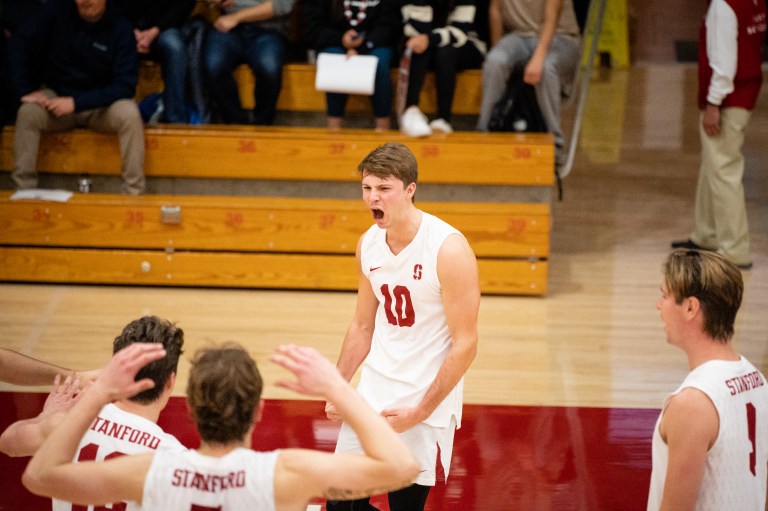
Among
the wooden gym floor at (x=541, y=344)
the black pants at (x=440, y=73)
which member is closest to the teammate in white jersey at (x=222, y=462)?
the wooden gym floor at (x=541, y=344)

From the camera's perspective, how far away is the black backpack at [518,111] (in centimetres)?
691

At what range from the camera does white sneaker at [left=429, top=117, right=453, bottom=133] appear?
6855 mm

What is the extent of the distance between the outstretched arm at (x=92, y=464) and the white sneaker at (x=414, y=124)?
15.5ft

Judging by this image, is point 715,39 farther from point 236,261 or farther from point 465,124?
point 236,261

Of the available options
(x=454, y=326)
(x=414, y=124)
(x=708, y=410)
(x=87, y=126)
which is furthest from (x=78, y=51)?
(x=708, y=410)

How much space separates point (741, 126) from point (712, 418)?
4.82 meters

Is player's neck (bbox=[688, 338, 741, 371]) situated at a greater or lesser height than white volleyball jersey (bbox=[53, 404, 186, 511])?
greater

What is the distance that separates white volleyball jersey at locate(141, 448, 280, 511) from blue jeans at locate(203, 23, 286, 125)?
5067 millimetres

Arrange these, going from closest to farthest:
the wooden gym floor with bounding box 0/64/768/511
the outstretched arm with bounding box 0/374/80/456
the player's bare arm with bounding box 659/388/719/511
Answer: the player's bare arm with bounding box 659/388/719/511, the outstretched arm with bounding box 0/374/80/456, the wooden gym floor with bounding box 0/64/768/511

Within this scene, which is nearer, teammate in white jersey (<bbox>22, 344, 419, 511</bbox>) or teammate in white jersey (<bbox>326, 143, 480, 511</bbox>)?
teammate in white jersey (<bbox>22, 344, 419, 511</bbox>)

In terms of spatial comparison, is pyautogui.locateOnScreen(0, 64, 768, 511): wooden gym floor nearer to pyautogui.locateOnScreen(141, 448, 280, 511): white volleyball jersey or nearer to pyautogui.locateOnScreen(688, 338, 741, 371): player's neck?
pyautogui.locateOnScreen(141, 448, 280, 511): white volleyball jersey

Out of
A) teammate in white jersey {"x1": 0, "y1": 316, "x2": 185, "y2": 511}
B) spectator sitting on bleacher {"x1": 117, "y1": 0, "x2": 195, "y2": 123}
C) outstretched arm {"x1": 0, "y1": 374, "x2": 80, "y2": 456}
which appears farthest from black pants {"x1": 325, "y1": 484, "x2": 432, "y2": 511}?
spectator sitting on bleacher {"x1": 117, "y1": 0, "x2": 195, "y2": 123}

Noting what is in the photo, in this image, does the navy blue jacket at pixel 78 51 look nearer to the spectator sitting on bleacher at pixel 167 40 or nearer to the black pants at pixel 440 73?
the spectator sitting on bleacher at pixel 167 40

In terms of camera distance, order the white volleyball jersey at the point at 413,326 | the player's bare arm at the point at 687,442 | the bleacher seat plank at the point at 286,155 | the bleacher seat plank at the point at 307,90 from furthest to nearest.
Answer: the bleacher seat plank at the point at 307,90, the bleacher seat plank at the point at 286,155, the white volleyball jersey at the point at 413,326, the player's bare arm at the point at 687,442
